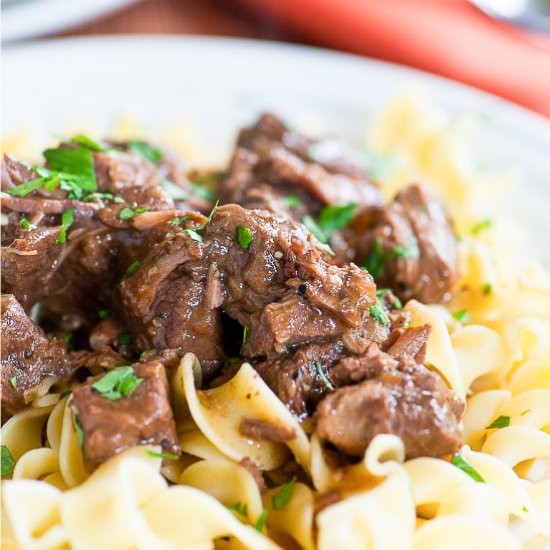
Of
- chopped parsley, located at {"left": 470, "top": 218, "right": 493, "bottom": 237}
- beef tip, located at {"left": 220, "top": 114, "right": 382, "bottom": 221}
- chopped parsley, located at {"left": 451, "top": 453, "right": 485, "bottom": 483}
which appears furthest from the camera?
chopped parsley, located at {"left": 470, "top": 218, "right": 493, "bottom": 237}

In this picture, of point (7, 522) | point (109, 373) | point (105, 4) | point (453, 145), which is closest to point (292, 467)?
point (109, 373)

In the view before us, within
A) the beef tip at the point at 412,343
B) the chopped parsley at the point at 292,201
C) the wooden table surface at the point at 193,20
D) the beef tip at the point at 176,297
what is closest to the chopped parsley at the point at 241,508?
the beef tip at the point at 176,297

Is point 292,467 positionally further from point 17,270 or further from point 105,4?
point 105,4

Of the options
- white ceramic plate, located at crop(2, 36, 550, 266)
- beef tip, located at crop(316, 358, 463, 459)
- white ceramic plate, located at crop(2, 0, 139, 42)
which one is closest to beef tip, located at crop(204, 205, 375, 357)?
beef tip, located at crop(316, 358, 463, 459)

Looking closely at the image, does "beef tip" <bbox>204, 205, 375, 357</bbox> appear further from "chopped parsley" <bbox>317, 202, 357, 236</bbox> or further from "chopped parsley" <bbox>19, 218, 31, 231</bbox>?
"chopped parsley" <bbox>317, 202, 357, 236</bbox>

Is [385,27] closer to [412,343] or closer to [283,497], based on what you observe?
[412,343]

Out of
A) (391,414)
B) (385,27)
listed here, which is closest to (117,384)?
(391,414)
